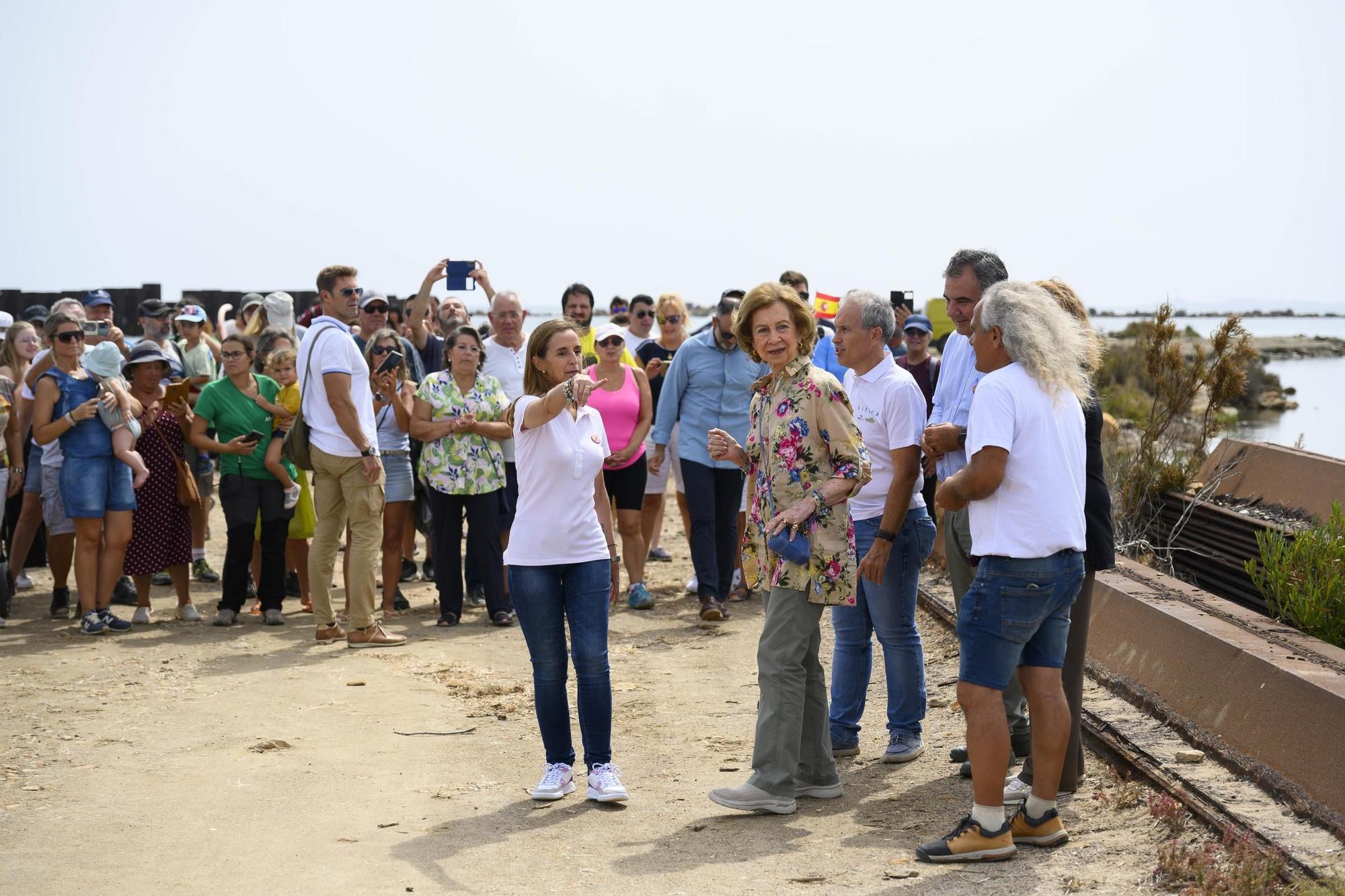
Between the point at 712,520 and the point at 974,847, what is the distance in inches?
187

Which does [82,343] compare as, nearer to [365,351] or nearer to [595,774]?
[365,351]

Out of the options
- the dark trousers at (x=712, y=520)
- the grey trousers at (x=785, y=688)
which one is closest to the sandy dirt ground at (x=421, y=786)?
the grey trousers at (x=785, y=688)

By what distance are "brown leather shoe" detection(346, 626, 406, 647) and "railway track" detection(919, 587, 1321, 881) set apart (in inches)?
173

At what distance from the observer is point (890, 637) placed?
5969 mm

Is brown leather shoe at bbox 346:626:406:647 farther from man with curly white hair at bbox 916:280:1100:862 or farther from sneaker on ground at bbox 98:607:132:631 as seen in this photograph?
man with curly white hair at bbox 916:280:1100:862

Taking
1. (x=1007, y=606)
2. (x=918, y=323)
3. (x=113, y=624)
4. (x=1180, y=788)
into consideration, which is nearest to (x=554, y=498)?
(x=1007, y=606)

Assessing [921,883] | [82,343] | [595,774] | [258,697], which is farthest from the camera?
[82,343]

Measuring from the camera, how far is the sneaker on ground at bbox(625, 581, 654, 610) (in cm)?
970

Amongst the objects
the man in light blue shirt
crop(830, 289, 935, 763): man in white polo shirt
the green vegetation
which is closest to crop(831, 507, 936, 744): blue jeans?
crop(830, 289, 935, 763): man in white polo shirt

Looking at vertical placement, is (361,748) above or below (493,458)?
below

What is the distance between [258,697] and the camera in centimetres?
720

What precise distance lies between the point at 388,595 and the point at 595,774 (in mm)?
4358

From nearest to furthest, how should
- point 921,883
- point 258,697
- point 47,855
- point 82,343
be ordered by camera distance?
point 921,883, point 47,855, point 258,697, point 82,343

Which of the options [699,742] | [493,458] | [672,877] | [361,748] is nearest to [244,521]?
[493,458]
